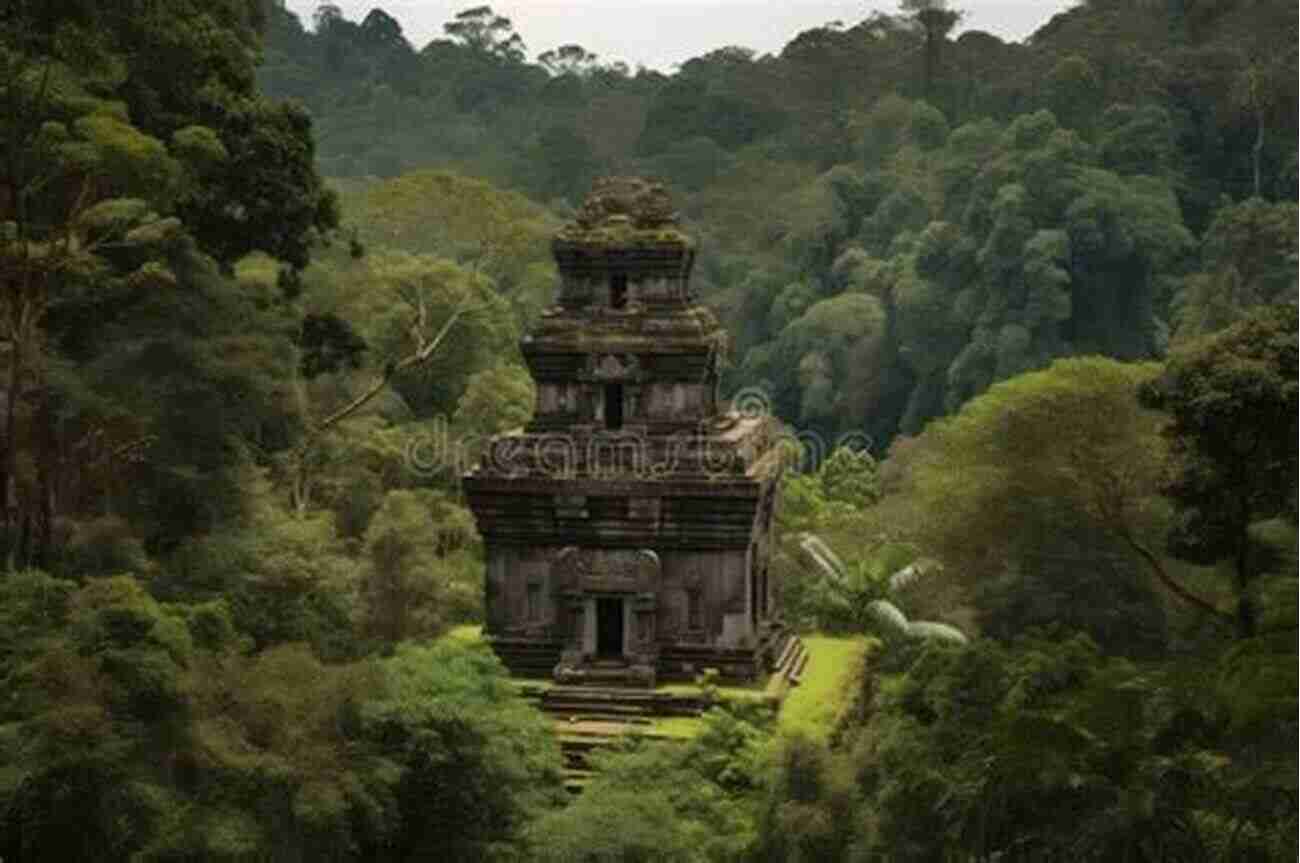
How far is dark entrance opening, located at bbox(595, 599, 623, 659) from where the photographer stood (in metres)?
23.4

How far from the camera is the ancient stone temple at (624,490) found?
22922mm

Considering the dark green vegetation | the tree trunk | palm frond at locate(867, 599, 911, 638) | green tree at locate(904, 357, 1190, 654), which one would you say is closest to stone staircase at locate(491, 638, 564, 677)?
the dark green vegetation

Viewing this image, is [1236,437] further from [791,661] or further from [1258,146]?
[1258,146]

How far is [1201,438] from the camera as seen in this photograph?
17297 mm

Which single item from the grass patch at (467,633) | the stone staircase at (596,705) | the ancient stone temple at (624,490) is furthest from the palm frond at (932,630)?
the grass patch at (467,633)

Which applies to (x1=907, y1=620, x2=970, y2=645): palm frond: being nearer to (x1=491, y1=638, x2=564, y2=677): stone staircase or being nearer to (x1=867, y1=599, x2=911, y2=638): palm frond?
(x1=867, y1=599, x2=911, y2=638): palm frond

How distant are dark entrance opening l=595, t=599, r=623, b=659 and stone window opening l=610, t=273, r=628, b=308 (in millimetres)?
3436

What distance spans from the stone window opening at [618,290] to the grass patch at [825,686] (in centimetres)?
480

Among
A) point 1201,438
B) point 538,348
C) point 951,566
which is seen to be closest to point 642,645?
point 538,348

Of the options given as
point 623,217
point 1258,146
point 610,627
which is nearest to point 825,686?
point 610,627

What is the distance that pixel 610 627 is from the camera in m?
23.5

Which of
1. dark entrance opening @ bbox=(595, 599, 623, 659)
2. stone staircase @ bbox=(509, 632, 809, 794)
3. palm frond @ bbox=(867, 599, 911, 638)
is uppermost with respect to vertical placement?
dark entrance opening @ bbox=(595, 599, 623, 659)

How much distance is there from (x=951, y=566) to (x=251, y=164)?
10364 millimetres

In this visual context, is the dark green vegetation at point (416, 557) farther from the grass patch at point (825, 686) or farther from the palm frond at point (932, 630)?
the grass patch at point (825, 686)
